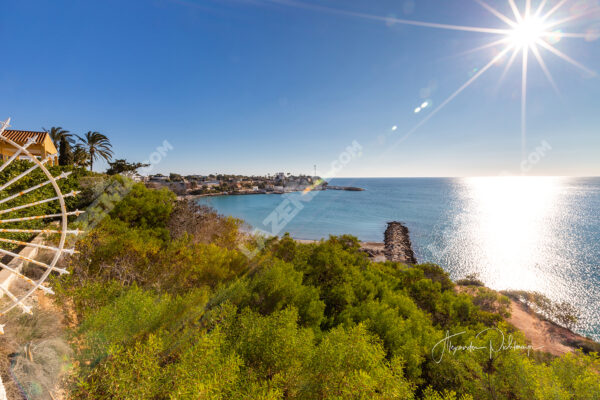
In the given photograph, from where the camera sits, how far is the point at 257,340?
5.24m

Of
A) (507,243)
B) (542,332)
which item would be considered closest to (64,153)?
(542,332)

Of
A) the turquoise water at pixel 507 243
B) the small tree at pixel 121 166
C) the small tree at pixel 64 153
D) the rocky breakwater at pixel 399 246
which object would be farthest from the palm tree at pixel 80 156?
the rocky breakwater at pixel 399 246

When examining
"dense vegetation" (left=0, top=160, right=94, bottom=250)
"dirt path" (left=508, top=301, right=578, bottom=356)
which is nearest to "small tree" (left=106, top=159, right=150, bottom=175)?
"dense vegetation" (left=0, top=160, right=94, bottom=250)

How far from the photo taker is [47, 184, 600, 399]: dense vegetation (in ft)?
13.7

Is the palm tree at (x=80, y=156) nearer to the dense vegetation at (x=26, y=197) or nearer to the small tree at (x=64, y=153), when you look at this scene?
the small tree at (x=64, y=153)

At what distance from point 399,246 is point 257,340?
3383 centimetres

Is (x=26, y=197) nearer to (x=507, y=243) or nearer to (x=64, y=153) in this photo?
(x=64, y=153)

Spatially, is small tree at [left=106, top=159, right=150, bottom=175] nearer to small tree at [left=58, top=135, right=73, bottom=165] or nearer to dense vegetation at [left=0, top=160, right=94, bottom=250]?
small tree at [left=58, top=135, right=73, bottom=165]

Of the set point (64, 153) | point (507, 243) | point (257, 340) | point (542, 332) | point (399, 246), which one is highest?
point (64, 153)

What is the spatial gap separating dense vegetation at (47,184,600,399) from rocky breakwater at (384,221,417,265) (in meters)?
18.7

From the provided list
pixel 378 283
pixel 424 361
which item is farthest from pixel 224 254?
pixel 424 361

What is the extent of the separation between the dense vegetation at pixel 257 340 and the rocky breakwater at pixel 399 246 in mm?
18730

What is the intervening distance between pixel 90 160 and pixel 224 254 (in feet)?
102

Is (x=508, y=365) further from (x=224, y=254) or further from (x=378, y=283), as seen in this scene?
(x=224, y=254)
